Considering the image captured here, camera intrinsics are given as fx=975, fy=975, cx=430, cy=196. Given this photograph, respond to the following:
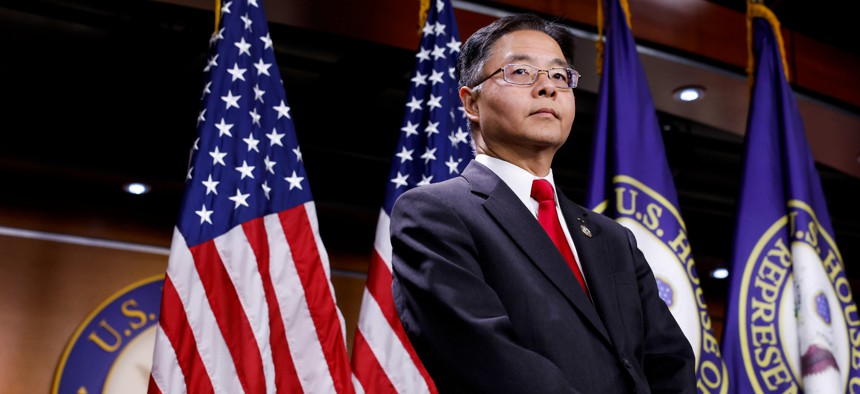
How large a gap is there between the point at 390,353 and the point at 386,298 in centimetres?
19

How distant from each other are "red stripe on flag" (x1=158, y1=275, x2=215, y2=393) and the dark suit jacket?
62.8 inches

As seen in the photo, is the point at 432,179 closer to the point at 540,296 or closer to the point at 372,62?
the point at 372,62

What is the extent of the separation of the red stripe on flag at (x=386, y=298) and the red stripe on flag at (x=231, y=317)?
0.50 metres

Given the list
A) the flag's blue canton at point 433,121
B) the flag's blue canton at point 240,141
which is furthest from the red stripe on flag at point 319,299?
the flag's blue canton at point 433,121

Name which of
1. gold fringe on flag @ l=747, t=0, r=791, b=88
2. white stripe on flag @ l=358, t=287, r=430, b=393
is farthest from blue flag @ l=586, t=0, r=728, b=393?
white stripe on flag @ l=358, t=287, r=430, b=393

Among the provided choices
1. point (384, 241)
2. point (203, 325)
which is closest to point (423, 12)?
point (384, 241)

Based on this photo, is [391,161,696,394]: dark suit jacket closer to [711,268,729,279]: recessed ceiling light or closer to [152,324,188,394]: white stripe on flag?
[152,324,188,394]: white stripe on flag

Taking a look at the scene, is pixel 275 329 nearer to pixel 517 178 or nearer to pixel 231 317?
pixel 231 317

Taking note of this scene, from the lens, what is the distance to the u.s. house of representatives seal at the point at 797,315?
11.6 ft

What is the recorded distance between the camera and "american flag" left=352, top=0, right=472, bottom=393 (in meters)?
3.28

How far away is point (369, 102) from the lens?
5230 mm

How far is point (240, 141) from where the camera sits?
3189 mm

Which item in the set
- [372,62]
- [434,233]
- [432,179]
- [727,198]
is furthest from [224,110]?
[727,198]

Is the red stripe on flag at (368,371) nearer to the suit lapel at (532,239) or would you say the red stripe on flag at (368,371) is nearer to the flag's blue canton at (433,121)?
the flag's blue canton at (433,121)
